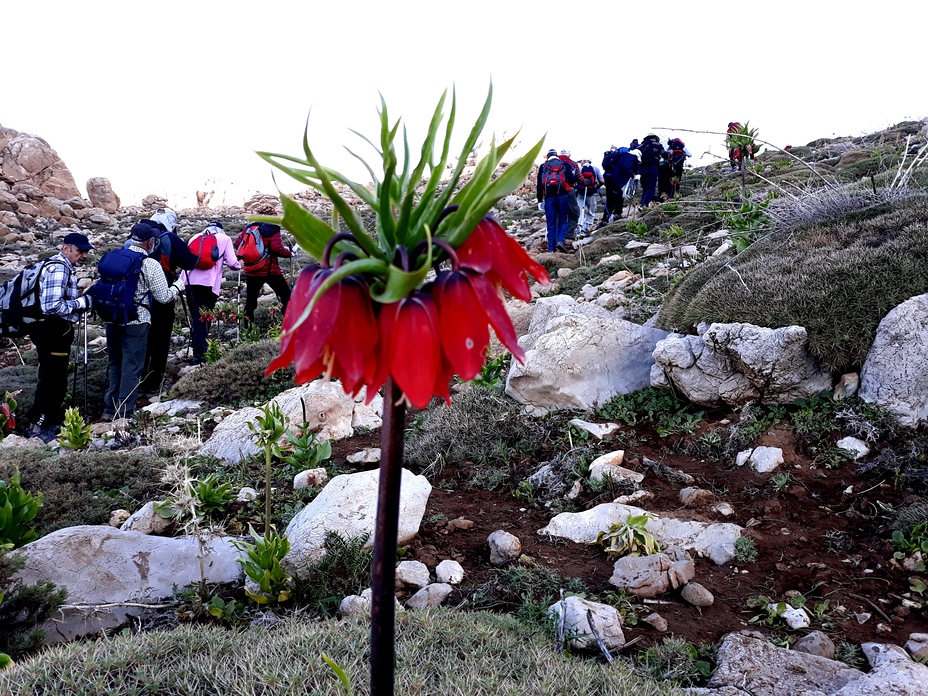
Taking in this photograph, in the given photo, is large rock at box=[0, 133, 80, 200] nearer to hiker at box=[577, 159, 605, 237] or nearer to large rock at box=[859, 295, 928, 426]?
hiker at box=[577, 159, 605, 237]

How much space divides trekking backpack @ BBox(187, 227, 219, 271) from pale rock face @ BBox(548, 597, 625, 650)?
858cm

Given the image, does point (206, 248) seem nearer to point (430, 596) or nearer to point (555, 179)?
point (555, 179)

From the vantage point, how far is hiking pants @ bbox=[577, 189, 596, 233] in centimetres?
1829

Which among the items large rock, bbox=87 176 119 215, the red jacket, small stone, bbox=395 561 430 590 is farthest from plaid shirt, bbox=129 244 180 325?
large rock, bbox=87 176 119 215

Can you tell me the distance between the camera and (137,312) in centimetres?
864

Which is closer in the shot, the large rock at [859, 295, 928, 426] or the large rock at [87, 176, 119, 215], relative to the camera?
the large rock at [859, 295, 928, 426]

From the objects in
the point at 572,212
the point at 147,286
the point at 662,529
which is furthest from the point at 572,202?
the point at 662,529

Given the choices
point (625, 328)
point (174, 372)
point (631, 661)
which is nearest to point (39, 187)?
point (174, 372)

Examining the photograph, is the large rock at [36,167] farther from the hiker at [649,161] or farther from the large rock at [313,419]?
the large rock at [313,419]

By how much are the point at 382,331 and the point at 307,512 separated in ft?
10.7

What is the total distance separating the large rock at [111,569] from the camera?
349 cm

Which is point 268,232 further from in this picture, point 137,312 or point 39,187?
point 39,187

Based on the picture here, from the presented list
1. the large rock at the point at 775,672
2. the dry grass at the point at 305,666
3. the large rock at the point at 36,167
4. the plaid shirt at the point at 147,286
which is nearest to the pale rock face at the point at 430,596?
the dry grass at the point at 305,666

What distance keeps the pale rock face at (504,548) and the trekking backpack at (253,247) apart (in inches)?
320
